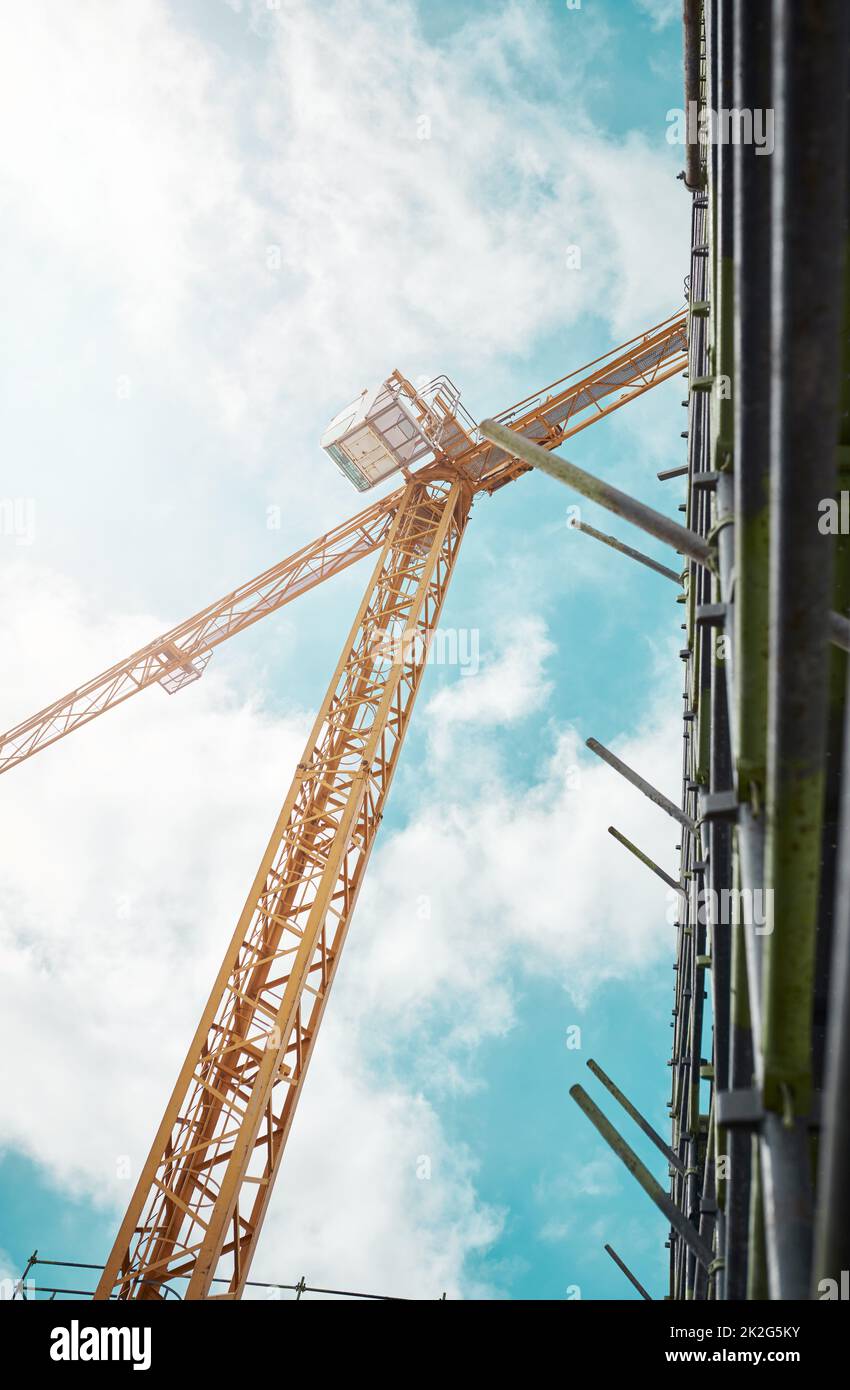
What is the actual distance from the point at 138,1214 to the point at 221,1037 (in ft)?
8.53

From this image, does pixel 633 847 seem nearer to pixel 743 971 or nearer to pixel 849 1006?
pixel 743 971

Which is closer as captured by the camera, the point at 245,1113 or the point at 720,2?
the point at 720,2

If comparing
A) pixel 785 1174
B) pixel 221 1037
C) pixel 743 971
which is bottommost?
pixel 785 1174

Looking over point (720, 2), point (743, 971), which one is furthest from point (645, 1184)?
point (720, 2)

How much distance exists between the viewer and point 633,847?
35.5 feet

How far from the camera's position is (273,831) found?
1727 centimetres

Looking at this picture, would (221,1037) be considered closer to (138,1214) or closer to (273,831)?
(138,1214)
